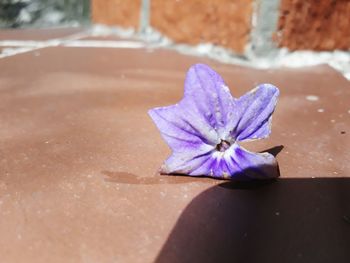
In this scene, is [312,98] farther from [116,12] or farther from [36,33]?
[36,33]

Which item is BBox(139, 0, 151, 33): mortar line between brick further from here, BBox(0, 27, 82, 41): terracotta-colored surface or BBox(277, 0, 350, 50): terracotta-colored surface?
BBox(277, 0, 350, 50): terracotta-colored surface

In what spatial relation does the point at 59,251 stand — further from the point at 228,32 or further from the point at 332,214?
the point at 228,32

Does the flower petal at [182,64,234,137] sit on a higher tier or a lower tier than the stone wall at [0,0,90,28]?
higher

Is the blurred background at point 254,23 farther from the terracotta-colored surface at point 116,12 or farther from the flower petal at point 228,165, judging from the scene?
the flower petal at point 228,165

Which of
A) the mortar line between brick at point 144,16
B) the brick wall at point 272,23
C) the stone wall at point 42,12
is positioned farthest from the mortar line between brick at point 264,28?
the stone wall at point 42,12

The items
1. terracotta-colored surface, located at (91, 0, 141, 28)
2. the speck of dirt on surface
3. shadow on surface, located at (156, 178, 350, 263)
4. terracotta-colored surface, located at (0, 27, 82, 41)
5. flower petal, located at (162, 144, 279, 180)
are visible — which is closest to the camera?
shadow on surface, located at (156, 178, 350, 263)

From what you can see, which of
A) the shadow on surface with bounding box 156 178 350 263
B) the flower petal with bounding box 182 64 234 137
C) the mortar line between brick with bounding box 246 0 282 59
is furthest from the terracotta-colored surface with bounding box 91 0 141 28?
the shadow on surface with bounding box 156 178 350 263
